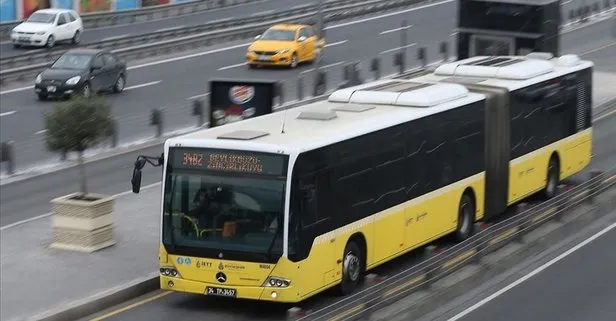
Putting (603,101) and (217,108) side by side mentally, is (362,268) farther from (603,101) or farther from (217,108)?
(603,101)

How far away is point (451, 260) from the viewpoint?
17.6 m

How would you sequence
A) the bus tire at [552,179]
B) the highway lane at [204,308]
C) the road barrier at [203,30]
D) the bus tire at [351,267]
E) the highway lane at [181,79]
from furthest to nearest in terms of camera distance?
1. the road barrier at [203,30]
2. the highway lane at [181,79]
3. the bus tire at [552,179]
4. the bus tire at [351,267]
5. the highway lane at [204,308]

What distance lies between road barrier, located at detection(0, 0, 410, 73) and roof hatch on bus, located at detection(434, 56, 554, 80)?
85.6 feet

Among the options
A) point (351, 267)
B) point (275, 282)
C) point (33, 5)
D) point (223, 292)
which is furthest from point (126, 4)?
point (275, 282)

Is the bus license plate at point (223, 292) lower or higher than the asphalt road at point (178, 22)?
higher

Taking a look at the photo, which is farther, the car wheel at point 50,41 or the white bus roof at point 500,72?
the car wheel at point 50,41

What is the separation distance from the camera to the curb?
16453 millimetres

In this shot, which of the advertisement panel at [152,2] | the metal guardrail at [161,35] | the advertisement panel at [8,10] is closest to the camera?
the metal guardrail at [161,35]

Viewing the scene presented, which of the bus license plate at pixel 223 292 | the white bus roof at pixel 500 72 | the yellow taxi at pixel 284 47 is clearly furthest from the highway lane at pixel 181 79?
the bus license plate at pixel 223 292

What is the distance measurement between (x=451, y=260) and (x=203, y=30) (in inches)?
1638

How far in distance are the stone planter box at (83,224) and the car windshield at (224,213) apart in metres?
4.13

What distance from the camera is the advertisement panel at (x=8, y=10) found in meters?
60.7

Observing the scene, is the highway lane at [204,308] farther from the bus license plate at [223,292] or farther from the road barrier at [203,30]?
the road barrier at [203,30]

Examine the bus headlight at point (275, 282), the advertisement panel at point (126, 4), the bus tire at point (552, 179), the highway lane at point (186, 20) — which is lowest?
the highway lane at point (186, 20)
